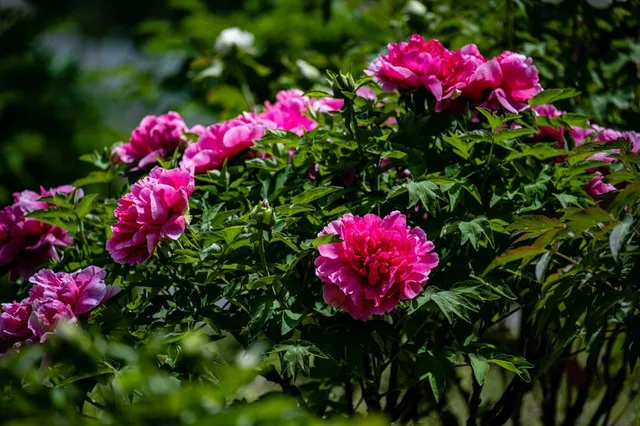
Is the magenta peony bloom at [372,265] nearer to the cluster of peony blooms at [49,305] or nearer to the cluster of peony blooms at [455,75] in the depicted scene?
the cluster of peony blooms at [455,75]

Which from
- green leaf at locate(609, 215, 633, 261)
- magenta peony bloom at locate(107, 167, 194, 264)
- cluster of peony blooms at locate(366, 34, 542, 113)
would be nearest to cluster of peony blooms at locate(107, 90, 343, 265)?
magenta peony bloom at locate(107, 167, 194, 264)

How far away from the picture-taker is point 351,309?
148cm

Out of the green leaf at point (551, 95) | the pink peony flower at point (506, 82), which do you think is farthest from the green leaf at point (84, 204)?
the green leaf at point (551, 95)

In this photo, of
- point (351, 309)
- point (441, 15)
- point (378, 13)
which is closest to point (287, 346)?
point (351, 309)

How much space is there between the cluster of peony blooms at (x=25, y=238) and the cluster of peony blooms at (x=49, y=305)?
0.31m

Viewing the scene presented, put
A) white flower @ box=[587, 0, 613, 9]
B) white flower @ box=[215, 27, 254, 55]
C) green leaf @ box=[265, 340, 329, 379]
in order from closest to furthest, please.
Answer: green leaf @ box=[265, 340, 329, 379]
white flower @ box=[587, 0, 613, 9]
white flower @ box=[215, 27, 254, 55]

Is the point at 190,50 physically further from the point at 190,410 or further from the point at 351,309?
the point at 190,410

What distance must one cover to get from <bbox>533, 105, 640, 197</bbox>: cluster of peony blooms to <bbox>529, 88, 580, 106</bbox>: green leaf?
9 cm

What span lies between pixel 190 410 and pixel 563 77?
184 centimetres

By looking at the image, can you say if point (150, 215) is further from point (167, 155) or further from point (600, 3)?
point (600, 3)

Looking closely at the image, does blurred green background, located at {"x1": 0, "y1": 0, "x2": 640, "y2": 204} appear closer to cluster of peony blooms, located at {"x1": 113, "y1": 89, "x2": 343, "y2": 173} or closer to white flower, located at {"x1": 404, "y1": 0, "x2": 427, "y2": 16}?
white flower, located at {"x1": 404, "y1": 0, "x2": 427, "y2": 16}

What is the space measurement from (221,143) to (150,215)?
0.38 meters

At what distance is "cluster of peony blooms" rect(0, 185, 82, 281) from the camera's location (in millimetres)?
1847

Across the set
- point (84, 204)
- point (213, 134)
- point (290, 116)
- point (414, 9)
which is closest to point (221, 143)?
point (213, 134)
